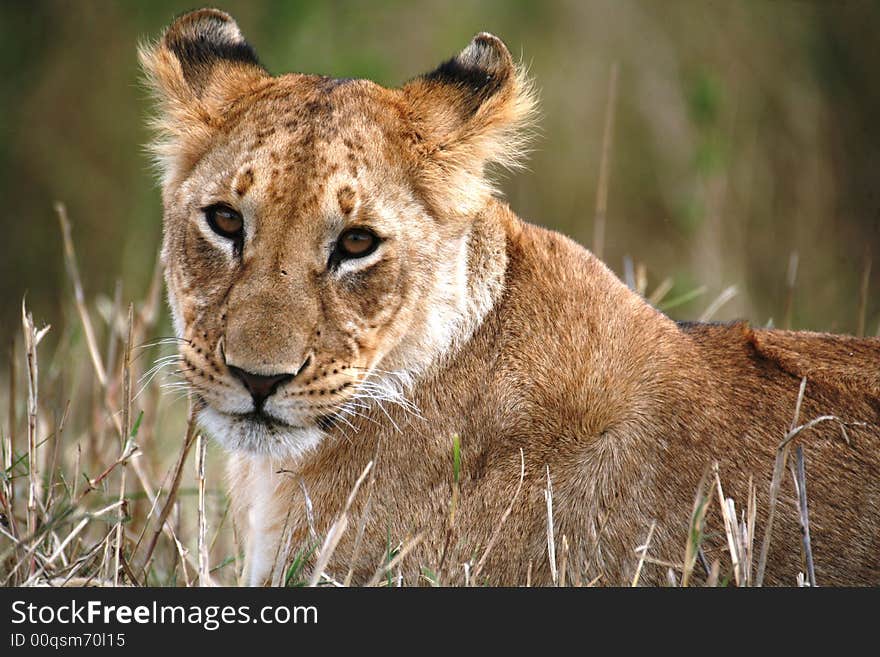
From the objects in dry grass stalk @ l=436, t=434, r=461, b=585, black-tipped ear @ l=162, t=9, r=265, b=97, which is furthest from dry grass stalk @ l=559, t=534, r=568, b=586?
black-tipped ear @ l=162, t=9, r=265, b=97

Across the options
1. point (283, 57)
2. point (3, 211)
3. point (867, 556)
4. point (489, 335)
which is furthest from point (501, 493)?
point (3, 211)

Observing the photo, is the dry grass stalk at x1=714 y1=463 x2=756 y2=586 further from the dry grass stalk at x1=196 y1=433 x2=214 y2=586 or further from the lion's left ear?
the dry grass stalk at x1=196 y1=433 x2=214 y2=586

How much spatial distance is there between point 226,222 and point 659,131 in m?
8.72

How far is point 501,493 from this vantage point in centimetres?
471

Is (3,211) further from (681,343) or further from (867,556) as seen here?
(867,556)

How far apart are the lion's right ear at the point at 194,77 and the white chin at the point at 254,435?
119 cm

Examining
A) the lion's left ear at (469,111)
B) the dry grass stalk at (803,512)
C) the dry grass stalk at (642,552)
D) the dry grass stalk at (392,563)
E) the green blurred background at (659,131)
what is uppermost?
the green blurred background at (659,131)

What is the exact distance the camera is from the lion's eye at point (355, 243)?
4555 mm

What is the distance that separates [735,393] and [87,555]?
259 cm

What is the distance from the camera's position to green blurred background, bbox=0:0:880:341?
36.1 feet

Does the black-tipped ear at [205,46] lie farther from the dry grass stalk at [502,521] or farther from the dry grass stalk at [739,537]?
the dry grass stalk at [739,537]

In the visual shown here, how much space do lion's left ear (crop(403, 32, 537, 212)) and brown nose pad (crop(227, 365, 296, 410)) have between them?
113cm

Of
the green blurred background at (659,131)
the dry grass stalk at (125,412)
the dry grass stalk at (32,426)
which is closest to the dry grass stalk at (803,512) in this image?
the dry grass stalk at (125,412)

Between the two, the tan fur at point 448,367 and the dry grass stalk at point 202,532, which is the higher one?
the tan fur at point 448,367
